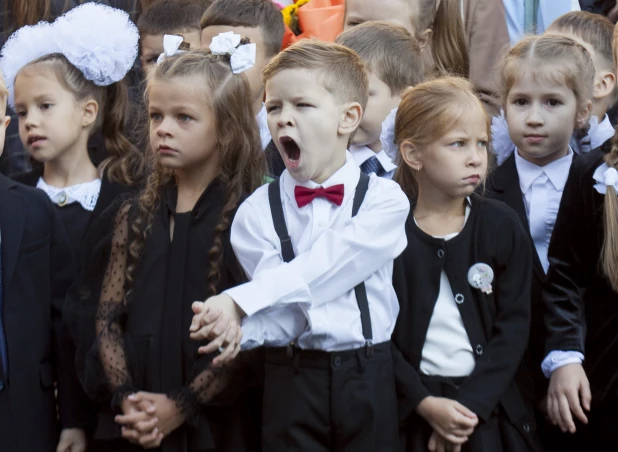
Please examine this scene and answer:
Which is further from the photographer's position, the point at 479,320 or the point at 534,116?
the point at 534,116

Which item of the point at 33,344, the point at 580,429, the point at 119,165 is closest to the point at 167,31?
the point at 119,165

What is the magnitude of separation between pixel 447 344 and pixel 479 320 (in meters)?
0.14

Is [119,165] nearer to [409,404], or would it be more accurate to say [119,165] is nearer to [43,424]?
[43,424]

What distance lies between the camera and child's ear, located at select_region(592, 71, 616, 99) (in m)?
4.48

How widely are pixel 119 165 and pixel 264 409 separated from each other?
149 cm

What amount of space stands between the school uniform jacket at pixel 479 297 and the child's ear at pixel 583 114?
0.79 meters

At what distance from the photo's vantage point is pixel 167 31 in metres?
5.06

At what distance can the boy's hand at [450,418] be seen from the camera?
3.34 meters

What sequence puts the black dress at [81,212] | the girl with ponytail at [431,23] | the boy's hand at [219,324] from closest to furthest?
1. the boy's hand at [219,324]
2. the black dress at [81,212]
3. the girl with ponytail at [431,23]

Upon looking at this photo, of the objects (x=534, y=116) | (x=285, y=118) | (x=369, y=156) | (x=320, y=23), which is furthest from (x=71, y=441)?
(x=320, y=23)

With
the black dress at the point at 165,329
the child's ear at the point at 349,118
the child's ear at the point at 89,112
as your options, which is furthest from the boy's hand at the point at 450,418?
the child's ear at the point at 89,112

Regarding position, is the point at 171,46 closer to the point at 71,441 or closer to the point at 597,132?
the point at 71,441

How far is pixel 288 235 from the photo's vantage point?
3.37 meters

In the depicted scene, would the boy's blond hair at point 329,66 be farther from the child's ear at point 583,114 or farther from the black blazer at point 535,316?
the child's ear at point 583,114
